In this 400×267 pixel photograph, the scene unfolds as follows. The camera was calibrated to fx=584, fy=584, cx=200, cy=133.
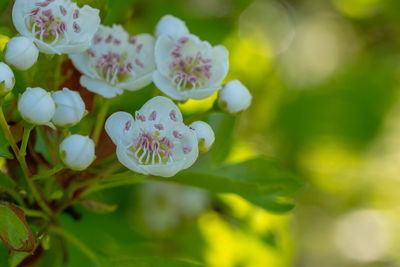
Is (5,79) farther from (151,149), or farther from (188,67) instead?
(188,67)

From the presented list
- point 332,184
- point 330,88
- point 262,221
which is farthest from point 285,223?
point 330,88

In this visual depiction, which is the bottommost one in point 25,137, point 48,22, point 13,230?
point 13,230

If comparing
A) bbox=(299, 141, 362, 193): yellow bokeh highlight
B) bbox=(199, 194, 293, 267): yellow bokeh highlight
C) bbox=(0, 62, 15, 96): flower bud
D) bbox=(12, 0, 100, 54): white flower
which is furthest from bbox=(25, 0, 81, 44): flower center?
bbox=(299, 141, 362, 193): yellow bokeh highlight

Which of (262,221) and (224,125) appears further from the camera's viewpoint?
(262,221)

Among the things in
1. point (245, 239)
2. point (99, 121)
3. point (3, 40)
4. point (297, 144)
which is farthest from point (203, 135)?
point (297, 144)

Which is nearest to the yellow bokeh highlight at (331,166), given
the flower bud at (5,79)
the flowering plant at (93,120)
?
the flowering plant at (93,120)

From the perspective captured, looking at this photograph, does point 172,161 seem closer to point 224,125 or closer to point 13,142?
point 13,142

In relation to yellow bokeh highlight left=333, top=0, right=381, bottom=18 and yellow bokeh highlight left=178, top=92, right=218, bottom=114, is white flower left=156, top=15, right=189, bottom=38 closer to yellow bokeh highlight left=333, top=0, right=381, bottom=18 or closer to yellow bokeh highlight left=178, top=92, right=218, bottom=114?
yellow bokeh highlight left=178, top=92, right=218, bottom=114

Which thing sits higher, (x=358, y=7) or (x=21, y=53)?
(x=21, y=53)
